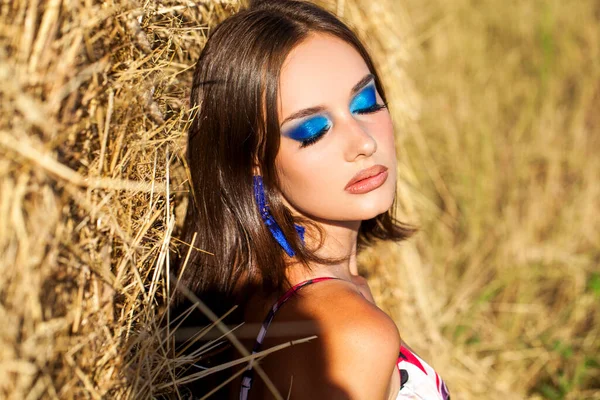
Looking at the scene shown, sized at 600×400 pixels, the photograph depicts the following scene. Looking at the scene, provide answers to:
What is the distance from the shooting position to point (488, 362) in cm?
325

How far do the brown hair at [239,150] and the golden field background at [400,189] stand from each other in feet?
0.32

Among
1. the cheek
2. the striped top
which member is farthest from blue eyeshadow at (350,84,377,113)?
the striped top

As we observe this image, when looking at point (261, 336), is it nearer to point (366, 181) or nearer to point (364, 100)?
point (366, 181)

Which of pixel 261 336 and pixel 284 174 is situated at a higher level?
pixel 284 174

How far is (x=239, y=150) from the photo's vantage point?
6.32 ft

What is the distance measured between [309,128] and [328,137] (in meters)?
0.05

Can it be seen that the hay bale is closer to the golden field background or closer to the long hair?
the golden field background

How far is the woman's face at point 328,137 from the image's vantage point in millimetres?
1855

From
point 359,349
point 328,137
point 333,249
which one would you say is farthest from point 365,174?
point 359,349

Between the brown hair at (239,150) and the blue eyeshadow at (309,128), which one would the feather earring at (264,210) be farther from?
the blue eyeshadow at (309,128)

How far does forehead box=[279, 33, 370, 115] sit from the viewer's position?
6.07 feet

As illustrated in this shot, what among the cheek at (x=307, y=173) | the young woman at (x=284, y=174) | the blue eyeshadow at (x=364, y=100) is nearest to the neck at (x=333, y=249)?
the young woman at (x=284, y=174)

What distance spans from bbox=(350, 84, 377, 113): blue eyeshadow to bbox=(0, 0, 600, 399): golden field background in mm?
451

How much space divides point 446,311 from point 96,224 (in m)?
2.27
